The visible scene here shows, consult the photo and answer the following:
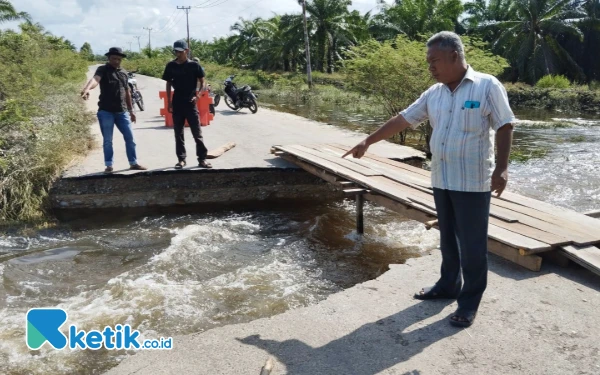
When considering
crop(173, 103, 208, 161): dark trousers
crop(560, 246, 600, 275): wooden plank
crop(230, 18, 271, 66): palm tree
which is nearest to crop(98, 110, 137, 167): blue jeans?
crop(173, 103, 208, 161): dark trousers

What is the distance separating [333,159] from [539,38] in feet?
94.2

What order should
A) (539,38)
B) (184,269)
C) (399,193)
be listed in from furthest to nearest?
1. (539,38)
2. (399,193)
3. (184,269)

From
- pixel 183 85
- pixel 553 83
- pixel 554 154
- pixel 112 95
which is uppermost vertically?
pixel 553 83

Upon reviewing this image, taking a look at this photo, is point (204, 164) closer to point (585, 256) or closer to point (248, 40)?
point (585, 256)

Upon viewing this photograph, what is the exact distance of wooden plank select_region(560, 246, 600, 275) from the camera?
357 cm

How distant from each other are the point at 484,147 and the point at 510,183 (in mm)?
6354

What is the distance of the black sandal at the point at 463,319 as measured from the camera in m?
3.13

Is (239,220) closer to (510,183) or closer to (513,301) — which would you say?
(513,301)

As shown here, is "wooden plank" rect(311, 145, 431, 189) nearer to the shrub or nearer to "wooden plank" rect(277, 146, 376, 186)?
"wooden plank" rect(277, 146, 376, 186)

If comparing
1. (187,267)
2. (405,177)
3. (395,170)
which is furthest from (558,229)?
(187,267)

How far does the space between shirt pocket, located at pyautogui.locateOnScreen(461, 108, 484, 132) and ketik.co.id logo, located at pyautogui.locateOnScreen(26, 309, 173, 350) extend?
95.6 inches

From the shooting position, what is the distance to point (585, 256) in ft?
12.1

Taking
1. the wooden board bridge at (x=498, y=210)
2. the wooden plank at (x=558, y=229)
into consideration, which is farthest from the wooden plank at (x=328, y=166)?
the wooden plank at (x=558, y=229)

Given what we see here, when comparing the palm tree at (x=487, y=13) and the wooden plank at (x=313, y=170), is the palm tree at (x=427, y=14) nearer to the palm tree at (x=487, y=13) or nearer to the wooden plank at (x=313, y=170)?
the palm tree at (x=487, y=13)
